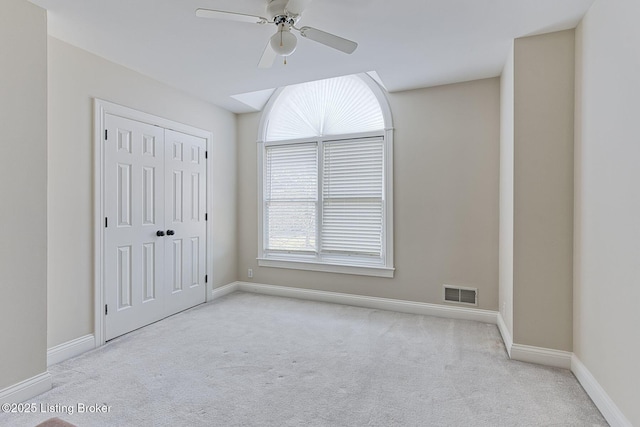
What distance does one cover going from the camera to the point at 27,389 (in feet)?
6.91

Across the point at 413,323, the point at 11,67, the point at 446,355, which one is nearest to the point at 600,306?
the point at 446,355

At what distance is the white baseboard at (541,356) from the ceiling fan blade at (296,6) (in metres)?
2.96

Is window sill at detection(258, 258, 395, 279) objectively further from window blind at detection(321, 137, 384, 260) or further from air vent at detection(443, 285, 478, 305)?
air vent at detection(443, 285, 478, 305)

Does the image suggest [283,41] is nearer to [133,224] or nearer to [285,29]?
[285,29]

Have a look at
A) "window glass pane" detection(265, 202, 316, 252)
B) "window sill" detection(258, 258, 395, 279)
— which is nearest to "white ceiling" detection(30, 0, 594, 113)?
"window glass pane" detection(265, 202, 316, 252)

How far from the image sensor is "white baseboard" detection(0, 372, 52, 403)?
2.02m

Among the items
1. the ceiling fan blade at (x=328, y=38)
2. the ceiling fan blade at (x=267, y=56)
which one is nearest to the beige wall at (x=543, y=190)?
the ceiling fan blade at (x=328, y=38)

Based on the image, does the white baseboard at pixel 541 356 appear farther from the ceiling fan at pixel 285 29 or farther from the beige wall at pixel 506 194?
the ceiling fan at pixel 285 29

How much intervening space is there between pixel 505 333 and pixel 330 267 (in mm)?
2066

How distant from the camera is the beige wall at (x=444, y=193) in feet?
→ 11.5

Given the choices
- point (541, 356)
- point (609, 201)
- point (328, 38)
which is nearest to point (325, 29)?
point (328, 38)

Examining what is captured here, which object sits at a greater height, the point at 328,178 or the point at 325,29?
the point at 325,29

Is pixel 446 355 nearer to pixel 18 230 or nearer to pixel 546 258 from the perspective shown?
pixel 546 258

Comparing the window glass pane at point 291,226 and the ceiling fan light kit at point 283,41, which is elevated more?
the ceiling fan light kit at point 283,41
